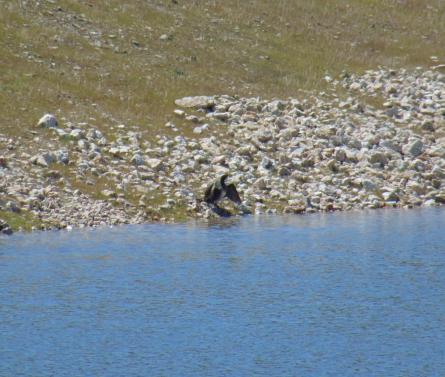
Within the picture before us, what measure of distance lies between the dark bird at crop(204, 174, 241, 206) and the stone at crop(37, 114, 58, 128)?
8.54 m

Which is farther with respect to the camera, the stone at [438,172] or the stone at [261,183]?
the stone at [438,172]

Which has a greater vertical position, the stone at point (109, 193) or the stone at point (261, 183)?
the stone at point (261, 183)

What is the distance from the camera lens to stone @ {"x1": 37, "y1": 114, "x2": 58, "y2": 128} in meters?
35.4

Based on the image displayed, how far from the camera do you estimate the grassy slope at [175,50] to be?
39438 mm

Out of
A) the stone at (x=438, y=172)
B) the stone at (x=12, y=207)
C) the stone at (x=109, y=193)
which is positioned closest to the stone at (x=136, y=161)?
the stone at (x=109, y=193)

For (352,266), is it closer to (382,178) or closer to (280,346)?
(280,346)

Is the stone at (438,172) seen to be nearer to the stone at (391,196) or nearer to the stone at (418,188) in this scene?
the stone at (418,188)

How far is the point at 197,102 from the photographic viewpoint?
4153 centimetres

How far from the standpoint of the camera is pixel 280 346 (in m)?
16.2

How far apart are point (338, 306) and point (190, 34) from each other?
3509 centimetres

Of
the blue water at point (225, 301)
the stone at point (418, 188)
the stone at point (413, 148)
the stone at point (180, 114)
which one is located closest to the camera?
the blue water at point (225, 301)

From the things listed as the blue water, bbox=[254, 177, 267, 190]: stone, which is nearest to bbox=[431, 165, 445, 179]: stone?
the blue water

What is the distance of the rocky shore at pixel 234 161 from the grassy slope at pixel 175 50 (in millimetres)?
1698

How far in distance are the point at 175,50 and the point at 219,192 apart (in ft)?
64.4
